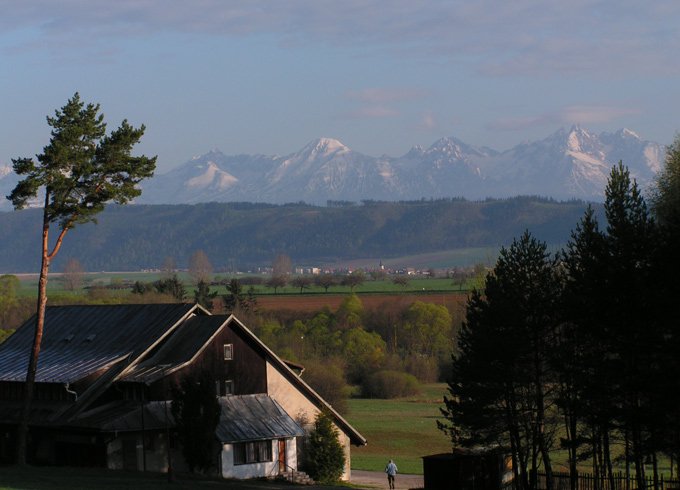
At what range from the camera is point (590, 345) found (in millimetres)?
34812

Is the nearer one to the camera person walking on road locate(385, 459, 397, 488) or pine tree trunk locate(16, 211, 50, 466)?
pine tree trunk locate(16, 211, 50, 466)

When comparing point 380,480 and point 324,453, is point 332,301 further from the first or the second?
point 324,453

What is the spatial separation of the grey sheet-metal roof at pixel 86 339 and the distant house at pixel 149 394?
0.08 metres

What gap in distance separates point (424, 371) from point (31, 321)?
63285 mm

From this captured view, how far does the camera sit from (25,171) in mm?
37594

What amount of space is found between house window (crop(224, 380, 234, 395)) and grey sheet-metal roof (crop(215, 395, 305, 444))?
277 mm

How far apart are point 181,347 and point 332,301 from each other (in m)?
125

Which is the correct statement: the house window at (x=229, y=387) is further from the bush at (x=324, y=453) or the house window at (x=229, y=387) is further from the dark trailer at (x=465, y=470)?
the dark trailer at (x=465, y=470)

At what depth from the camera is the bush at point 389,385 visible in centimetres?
9725

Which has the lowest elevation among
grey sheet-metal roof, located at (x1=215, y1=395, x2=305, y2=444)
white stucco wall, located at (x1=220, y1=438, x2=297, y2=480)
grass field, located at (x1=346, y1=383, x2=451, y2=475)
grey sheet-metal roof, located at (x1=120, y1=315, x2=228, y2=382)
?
grass field, located at (x1=346, y1=383, x2=451, y2=475)

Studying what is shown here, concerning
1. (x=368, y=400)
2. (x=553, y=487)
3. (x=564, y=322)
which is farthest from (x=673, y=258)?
(x=368, y=400)

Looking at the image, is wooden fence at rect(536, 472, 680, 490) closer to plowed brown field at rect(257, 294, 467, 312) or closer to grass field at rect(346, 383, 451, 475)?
grass field at rect(346, 383, 451, 475)

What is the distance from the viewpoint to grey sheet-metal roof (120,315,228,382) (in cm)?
4244

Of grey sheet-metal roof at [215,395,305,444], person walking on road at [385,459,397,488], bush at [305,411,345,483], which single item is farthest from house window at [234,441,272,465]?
person walking on road at [385,459,397,488]
